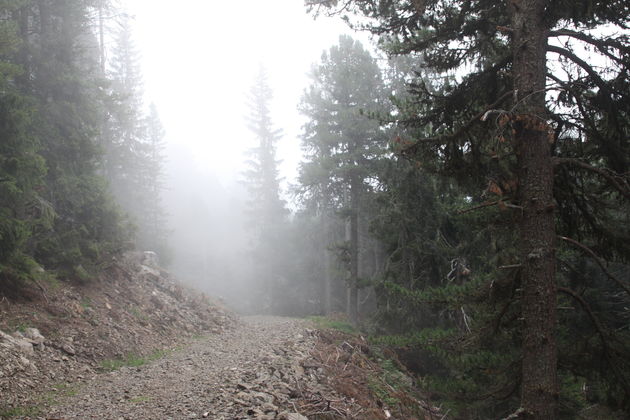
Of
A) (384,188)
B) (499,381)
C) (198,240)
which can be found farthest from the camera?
(198,240)

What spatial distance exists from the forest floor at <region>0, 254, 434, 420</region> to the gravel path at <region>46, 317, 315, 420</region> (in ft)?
0.07

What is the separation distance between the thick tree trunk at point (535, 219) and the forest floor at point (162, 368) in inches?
119

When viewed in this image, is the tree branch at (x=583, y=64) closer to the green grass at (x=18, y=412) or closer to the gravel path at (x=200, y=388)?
the gravel path at (x=200, y=388)

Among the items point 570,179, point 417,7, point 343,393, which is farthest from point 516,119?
point 343,393

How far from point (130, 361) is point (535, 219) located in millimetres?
8705

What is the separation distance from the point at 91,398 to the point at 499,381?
20.8 feet

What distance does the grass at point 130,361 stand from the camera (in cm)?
813

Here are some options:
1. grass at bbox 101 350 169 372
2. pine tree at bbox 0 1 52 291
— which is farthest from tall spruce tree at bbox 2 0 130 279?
grass at bbox 101 350 169 372

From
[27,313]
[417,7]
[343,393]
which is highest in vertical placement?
[417,7]

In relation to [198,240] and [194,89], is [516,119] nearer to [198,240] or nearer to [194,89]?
[198,240]

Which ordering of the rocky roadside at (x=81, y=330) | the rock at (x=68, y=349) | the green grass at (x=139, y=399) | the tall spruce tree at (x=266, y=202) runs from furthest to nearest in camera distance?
the tall spruce tree at (x=266, y=202) < the rock at (x=68, y=349) < the rocky roadside at (x=81, y=330) < the green grass at (x=139, y=399)

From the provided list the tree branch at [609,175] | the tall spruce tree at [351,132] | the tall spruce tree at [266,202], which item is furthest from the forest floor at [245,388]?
the tall spruce tree at [266,202]

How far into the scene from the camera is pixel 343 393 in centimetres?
740

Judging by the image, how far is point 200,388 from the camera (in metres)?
6.47
